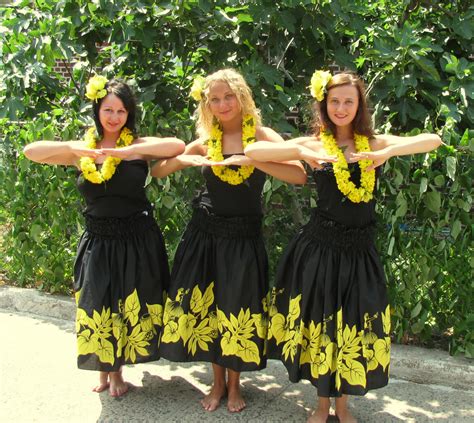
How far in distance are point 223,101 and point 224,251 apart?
0.81 meters

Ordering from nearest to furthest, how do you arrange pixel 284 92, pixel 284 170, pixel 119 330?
1. pixel 284 170
2. pixel 119 330
3. pixel 284 92

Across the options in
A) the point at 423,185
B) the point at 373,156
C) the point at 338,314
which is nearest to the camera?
the point at 373,156

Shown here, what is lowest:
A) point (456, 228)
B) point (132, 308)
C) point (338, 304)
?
point (132, 308)

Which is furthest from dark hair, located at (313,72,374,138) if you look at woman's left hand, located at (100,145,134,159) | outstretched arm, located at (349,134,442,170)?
woman's left hand, located at (100,145,134,159)

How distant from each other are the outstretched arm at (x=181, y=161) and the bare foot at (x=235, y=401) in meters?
1.29

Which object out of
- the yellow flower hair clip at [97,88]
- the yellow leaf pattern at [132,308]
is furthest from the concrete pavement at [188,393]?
the yellow flower hair clip at [97,88]

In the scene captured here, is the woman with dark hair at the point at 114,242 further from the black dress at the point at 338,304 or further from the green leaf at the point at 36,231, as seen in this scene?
the green leaf at the point at 36,231

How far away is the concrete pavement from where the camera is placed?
3266 millimetres

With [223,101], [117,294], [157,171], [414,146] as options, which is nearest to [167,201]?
[157,171]

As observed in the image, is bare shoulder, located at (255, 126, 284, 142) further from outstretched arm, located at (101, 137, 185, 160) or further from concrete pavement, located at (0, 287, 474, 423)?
concrete pavement, located at (0, 287, 474, 423)

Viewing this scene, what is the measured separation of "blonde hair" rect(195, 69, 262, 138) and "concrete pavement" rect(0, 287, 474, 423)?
157cm

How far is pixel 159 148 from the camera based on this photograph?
3.25 m

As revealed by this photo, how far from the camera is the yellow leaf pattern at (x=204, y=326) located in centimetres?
318

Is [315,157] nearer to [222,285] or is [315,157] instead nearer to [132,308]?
[222,285]
